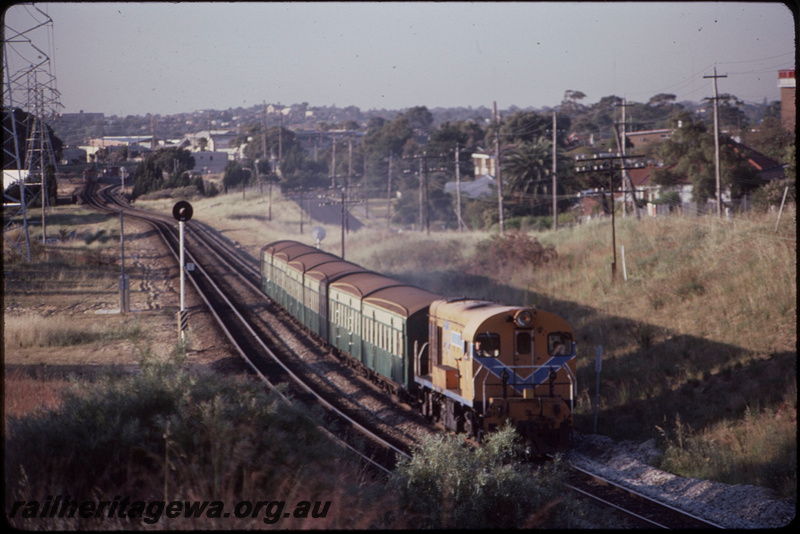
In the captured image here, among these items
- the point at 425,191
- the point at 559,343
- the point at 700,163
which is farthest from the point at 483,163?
the point at 559,343

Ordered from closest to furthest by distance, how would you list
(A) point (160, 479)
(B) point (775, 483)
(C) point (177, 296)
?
(A) point (160, 479)
(B) point (775, 483)
(C) point (177, 296)

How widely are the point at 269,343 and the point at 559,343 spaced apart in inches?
595

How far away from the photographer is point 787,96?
39156mm

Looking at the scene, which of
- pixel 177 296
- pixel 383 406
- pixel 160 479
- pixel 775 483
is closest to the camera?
pixel 160 479

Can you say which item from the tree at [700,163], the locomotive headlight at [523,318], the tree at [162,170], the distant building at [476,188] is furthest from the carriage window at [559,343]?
the distant building at [476,188]

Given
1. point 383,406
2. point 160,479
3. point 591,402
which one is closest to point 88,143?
point 383,406

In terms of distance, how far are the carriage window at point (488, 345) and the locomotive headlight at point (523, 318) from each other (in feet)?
1.71

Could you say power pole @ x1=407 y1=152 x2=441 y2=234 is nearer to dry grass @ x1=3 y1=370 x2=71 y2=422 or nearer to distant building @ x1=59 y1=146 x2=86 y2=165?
distant building @ x1=59 y1=146 x2=86 y2=165

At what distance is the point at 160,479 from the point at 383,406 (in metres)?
12.1

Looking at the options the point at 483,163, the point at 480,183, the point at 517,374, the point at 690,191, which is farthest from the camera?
the point at 483,163

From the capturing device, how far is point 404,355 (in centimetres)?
1766

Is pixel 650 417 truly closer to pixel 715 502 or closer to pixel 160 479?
pixel 715 502

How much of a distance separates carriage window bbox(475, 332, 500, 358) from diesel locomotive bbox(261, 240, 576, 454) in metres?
0.02

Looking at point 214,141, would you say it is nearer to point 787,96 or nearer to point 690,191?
point 690,191
